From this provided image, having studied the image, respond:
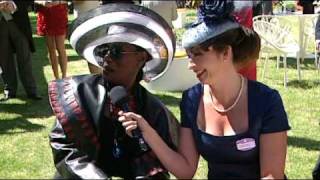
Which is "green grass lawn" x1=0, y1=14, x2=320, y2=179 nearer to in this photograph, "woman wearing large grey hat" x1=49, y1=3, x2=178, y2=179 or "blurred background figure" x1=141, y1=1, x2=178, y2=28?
"blurred background figure" x1=141, y1=1, x2=178, y2=28

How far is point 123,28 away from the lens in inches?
95.7

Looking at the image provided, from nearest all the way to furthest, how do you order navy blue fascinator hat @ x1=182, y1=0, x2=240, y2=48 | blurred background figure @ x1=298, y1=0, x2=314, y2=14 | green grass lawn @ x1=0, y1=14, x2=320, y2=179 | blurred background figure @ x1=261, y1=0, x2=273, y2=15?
navy blue fascinator hat @ x1=182, y1=0, x2=240, y2=48
green grass lawn @ x1=0, y1=14, x2=320, y2=179
blurred background figure @ x1=261, y1=0, x2=273, y2=15
blurred background figure @ x1=298, y1=0, x2=314, y2=14

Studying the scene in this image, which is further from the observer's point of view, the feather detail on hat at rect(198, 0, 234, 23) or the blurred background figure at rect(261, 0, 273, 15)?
the blurred background figure at rect(261, 0, 273, 15)

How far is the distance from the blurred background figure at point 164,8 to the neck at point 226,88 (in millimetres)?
4291

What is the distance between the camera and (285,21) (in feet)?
31.6

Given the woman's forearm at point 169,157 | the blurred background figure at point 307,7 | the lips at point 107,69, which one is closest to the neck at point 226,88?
the woman's forearm at point 169,157

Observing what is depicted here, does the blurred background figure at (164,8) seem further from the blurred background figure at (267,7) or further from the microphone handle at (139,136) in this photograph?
the blurred background figure at (267,7)

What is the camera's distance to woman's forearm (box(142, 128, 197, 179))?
7.72 ft

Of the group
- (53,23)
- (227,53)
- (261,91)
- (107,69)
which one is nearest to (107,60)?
(107,69)

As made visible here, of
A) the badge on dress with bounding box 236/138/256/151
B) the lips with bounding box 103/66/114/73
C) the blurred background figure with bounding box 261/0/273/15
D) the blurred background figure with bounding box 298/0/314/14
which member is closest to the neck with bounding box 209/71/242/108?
the badge on dress with bounding box 236/138/256/151

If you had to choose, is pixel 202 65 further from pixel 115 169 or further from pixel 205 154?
pixel 115 169

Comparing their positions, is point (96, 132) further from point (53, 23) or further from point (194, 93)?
point (53, 23)

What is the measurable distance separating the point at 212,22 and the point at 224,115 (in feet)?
1.31

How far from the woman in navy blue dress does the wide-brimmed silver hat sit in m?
0.17
